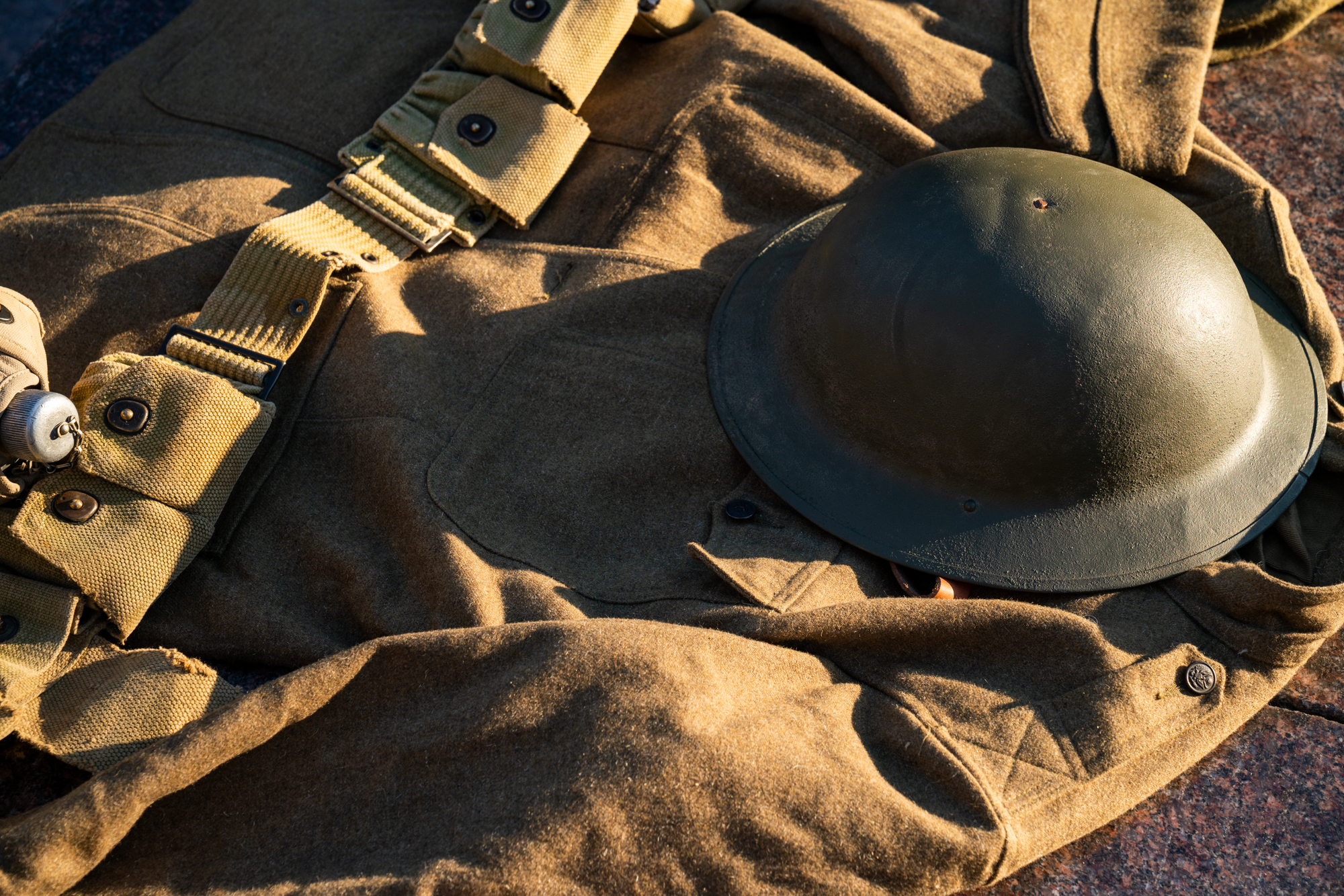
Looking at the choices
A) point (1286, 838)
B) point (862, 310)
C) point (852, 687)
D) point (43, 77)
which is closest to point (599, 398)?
point (862, 310)

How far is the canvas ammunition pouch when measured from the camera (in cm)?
180

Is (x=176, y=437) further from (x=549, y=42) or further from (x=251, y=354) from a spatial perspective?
(x=549, y=42)

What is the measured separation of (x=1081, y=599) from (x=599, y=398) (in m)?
0.97

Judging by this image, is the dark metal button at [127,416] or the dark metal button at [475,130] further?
the dark metal button at [475,130]

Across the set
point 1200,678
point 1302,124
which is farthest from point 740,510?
point 1302,124

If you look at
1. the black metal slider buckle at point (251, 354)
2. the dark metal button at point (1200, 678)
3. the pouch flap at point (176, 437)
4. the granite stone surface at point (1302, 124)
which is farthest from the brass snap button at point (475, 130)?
the granite stone surface at point (1302, 124)

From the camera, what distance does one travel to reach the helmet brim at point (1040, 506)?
1872mm

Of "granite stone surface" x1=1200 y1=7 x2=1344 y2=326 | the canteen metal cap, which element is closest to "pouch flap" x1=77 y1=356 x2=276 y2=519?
the canteen metal cap

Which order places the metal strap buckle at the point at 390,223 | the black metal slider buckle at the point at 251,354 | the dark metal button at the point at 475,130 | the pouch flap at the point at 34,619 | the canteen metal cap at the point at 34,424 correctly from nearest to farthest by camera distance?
the canteen metal cap at the point at 34,424
the pouch flap at the point at 34,619
the black metal slider buckle at the point at 251,354
the metal strap buckle at the point at 390,223
the dark metal button at the point at 475,130

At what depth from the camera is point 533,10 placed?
2436 mm

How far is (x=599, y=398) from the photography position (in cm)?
212

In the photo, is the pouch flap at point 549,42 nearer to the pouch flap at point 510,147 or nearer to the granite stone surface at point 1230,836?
the pouch flap at point 510,147

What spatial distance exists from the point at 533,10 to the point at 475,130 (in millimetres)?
309

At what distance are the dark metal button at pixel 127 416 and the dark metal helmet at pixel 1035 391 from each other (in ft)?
3.60
